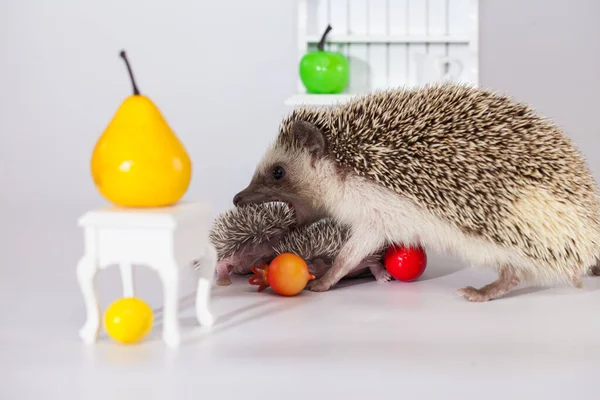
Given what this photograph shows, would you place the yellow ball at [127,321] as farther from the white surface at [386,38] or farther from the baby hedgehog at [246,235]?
the white surface at [386,38]

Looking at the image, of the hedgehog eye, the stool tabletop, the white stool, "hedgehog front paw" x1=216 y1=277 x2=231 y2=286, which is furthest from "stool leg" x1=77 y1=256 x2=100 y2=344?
the hedgehog eye

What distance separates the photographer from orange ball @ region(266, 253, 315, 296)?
4250 mm

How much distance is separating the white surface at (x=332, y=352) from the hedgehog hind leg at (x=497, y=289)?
0.06m

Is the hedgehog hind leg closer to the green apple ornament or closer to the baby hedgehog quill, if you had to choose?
the baby hedgehog quill

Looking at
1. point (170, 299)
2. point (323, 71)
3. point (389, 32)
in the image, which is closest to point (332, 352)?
point (170, 299)

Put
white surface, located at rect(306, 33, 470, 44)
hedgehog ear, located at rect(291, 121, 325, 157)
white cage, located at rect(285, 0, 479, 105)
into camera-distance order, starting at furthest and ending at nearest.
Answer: white cage, located at rect(285, 0, 479, 105)
white surface, located at rect(306, 33, 470, 44)
hedgehog ear, located at rect(291, 121, 325, 157)

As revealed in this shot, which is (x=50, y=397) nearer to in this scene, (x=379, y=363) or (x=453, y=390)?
(x=379, y=363)

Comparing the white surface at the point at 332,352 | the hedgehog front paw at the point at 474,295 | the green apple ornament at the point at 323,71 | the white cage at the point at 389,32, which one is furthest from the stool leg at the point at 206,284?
the white cage at the point at 389,32

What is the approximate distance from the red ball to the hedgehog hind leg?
509 mm

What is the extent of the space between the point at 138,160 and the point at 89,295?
62cm

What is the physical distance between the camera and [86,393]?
2.84 metres

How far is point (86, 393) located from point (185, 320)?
96 centimetres

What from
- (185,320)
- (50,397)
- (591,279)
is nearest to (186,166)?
(185,320)

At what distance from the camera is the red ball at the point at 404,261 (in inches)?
185
